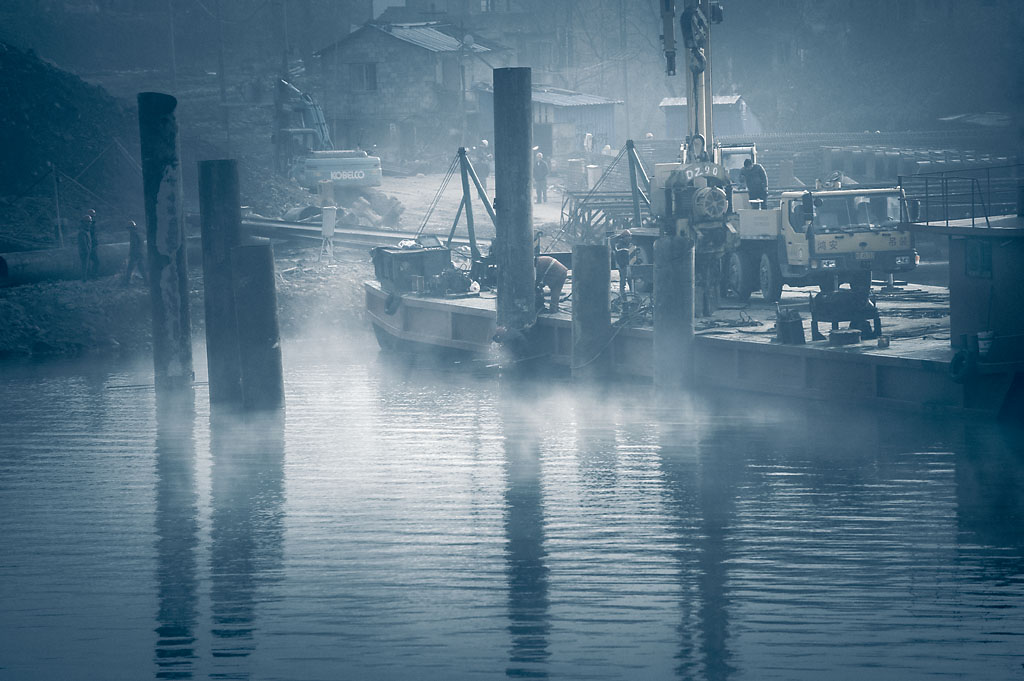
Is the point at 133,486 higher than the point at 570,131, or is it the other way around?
the point at 570,131

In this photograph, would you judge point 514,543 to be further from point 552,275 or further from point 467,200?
point 467,200

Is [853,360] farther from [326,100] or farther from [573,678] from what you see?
[326,100]

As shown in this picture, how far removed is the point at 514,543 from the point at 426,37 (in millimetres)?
44484

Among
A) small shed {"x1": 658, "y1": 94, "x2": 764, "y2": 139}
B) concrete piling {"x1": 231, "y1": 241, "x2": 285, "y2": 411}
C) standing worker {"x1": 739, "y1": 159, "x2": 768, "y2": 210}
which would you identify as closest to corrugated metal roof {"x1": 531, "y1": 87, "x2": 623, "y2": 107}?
small shed {"x1": 658, "y1": 94, "x2": 764, "y2": 139}

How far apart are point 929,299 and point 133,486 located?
13936 mm

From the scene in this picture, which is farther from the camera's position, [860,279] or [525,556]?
[860,279]

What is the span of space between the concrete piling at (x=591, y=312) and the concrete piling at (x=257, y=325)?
5022mm

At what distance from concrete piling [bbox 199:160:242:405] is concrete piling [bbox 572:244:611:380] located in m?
5.33

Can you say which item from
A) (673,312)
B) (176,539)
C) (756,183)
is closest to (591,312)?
(673,312)

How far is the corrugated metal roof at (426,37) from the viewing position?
5328 cm

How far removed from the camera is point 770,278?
2280 centimetres

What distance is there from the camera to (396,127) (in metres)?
52.8

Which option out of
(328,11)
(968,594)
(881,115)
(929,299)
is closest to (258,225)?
(929,299)

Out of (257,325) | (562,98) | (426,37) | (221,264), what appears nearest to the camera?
(257,325)
